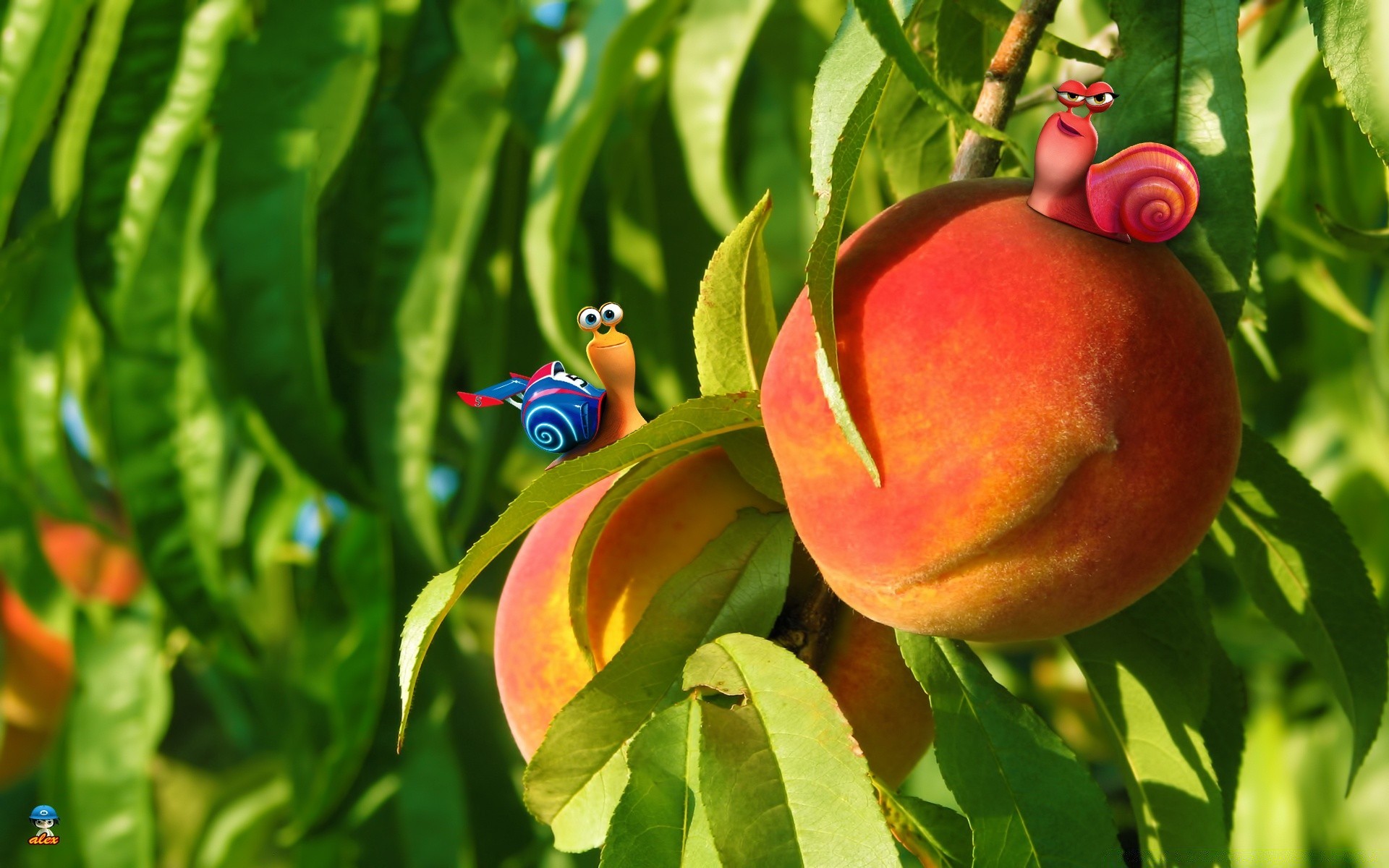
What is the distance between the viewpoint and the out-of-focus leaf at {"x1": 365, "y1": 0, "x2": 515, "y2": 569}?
3.65 ft

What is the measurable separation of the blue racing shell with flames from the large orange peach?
0.10 meters

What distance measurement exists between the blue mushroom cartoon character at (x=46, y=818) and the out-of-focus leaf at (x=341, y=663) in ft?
0.89

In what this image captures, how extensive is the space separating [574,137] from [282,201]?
26cm

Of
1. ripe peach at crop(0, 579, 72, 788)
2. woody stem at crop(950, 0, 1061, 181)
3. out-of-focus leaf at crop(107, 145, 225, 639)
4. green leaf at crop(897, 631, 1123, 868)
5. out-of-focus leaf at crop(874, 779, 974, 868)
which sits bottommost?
ripe peach at crop(0, 579, 72, 788)

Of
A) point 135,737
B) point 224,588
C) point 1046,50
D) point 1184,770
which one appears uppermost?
point 1046,50

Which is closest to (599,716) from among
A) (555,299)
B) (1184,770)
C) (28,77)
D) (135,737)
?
(1184,770)

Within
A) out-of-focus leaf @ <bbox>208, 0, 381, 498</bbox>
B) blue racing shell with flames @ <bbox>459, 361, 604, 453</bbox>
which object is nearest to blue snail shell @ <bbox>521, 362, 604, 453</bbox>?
blue racing shell with flames @ <bbox>459, 361, 604, 453</bbox>

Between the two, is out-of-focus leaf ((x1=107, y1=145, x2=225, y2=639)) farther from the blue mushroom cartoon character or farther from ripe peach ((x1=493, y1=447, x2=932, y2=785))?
ripe peach ((x1=493, y1=447, x2=932, y2=785))

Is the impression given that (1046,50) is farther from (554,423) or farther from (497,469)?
(497,469)

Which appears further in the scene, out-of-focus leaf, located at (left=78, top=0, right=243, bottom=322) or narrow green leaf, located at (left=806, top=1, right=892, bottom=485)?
out-of-focus leaf, located at (left=78, top=0, right=243, bottom=322)

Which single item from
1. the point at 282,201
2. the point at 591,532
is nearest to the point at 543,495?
the point at 591,532

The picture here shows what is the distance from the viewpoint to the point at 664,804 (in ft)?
1.57

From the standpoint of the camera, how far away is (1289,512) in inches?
22.6

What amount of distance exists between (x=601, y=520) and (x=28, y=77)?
86 centimetres
